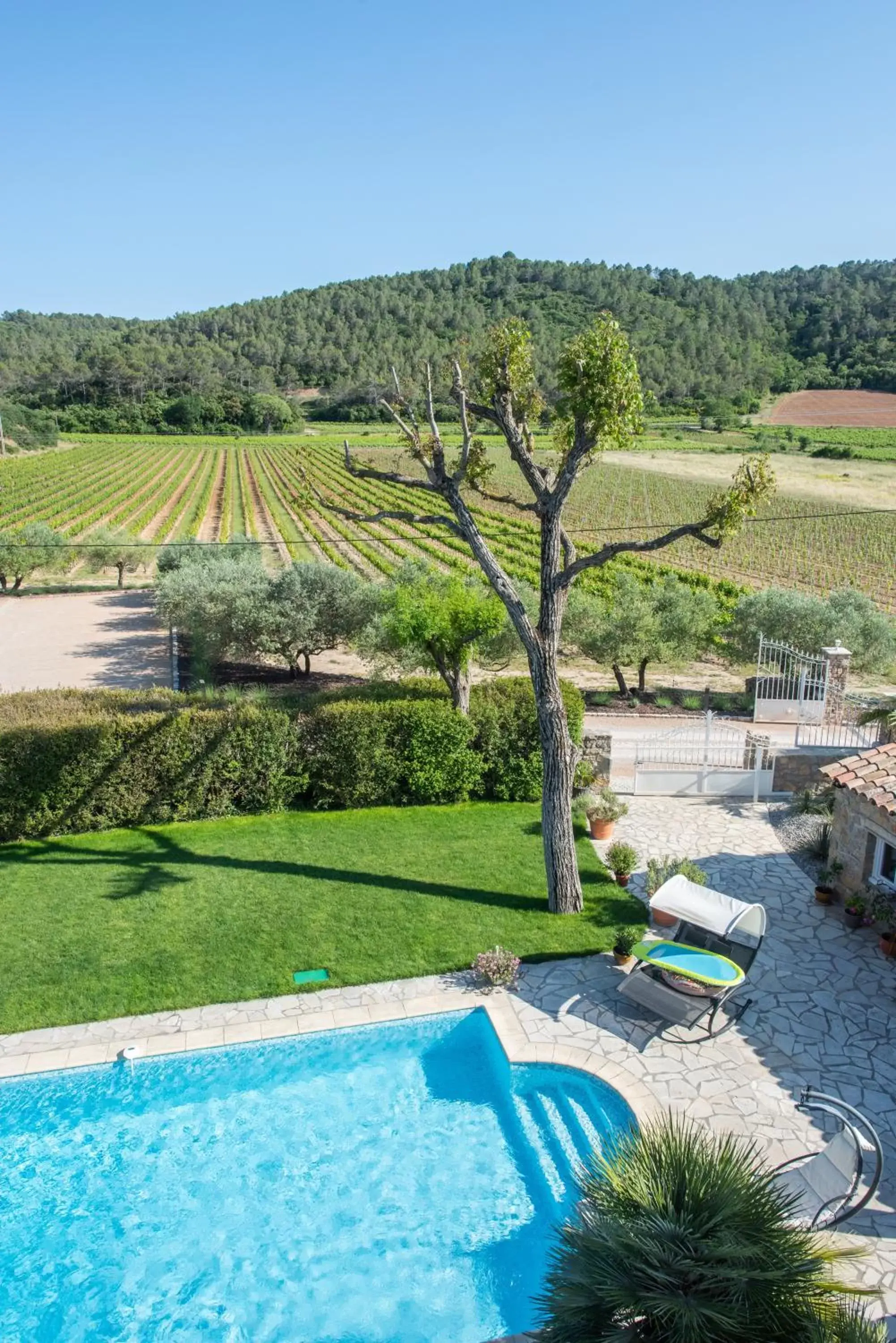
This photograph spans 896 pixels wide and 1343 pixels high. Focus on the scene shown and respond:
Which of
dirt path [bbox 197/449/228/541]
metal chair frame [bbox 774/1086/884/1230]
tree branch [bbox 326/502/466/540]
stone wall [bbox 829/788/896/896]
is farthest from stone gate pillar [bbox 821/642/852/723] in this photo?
dirt path [bbox 197/449/228/541]

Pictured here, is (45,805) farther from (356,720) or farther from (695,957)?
(695,957)

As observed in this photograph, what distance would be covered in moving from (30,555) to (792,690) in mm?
31921

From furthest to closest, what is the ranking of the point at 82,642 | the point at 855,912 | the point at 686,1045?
the point at 82,642, the point at 855,912, the point at 686,1045

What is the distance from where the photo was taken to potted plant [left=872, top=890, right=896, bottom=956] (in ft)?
34.9

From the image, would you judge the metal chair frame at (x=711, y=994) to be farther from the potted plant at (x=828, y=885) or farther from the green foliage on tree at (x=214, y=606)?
the green foliage on tree at (x=214, y=606)

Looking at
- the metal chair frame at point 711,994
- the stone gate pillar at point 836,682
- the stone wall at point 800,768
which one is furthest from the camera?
the stone gate pillar at point 836,682

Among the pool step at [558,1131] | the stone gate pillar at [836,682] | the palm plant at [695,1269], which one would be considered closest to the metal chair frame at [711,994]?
the pool step at [558,1131]

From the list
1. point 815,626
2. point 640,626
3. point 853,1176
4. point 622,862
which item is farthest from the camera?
point 815,626

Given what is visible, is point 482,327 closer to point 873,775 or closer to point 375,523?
point 375,523

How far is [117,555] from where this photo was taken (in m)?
41.0

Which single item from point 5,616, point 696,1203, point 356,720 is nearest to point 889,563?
point 356,720

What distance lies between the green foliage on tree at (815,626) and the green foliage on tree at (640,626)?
3.59 feet

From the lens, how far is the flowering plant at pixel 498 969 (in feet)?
33.3

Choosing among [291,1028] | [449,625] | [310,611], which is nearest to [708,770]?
[449,625]
